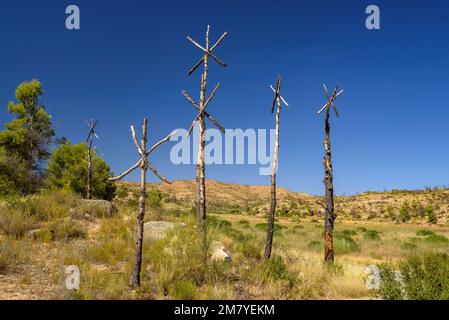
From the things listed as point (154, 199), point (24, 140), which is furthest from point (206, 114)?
point (154, 199)

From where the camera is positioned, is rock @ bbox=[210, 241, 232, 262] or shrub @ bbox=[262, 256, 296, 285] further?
rock @ bbox=[210, 241, 232, 262]

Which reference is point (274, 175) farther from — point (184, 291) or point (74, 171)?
point (74, 171)

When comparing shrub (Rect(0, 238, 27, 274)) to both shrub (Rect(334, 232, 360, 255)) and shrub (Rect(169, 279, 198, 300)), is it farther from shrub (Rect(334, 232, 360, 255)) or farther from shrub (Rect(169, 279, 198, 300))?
shrub (Rect(334, 232, 360, 255))

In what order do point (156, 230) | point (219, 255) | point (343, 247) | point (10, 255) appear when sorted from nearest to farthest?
point (10, 255), point (219, 255), point (156, 230), point (343, 247)

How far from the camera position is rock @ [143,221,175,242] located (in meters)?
15.1

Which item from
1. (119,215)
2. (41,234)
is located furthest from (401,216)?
(41,234)

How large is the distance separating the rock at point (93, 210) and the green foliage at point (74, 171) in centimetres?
1385

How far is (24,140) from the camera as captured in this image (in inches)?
1176

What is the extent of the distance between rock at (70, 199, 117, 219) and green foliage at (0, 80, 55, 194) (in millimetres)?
11554

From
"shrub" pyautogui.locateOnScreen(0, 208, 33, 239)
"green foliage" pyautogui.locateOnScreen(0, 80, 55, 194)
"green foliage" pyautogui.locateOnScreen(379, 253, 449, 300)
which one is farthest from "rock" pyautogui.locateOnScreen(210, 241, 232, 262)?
"green foliage" pyautogui.locateOnScreen(0, 80, 55, 194)

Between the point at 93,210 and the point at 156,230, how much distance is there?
525 cm

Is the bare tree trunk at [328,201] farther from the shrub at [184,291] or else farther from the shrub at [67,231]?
the shrub at [67,231]
